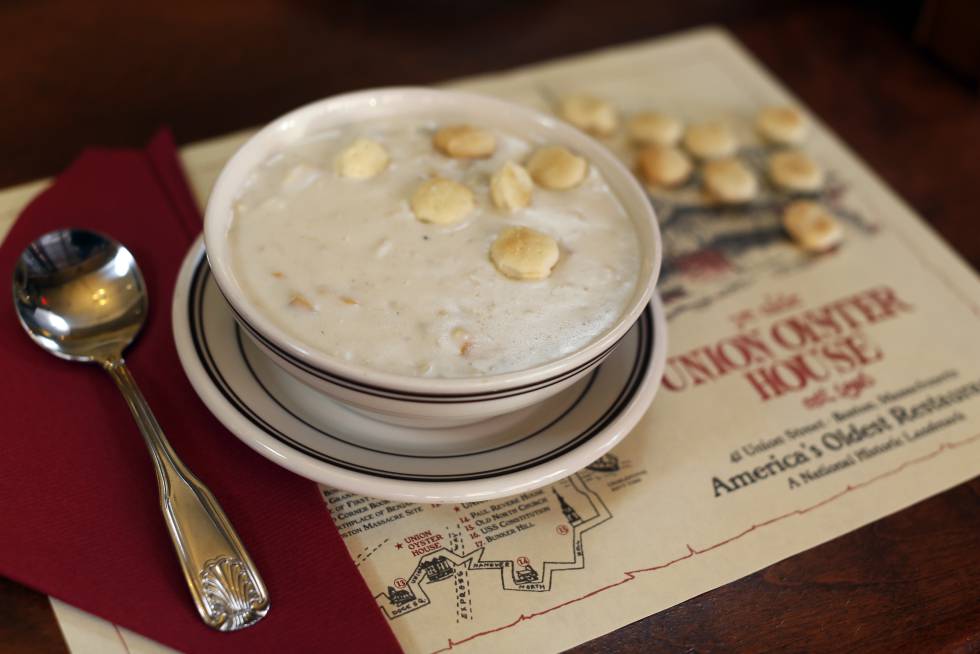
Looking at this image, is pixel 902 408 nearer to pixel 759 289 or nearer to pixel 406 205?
pixel 759 289

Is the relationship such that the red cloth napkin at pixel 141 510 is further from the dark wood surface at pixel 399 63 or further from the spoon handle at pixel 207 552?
the dark wood surface at pixel 399 63

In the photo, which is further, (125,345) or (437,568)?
(125,345)

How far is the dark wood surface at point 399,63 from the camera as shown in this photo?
139cm

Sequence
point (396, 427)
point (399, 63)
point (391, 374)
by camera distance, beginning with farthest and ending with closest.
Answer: point (399, 63) → point (396, 427) → point (391, 374)

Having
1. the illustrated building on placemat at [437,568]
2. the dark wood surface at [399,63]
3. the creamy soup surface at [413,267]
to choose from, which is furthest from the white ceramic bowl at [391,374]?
the dark wood surface at [399,63]

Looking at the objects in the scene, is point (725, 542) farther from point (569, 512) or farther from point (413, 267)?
point (413, 267)

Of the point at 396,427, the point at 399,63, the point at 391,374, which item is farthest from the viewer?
the point at 399,63

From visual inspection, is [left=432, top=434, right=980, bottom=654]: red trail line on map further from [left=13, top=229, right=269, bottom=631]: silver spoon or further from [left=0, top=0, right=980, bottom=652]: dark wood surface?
[left=13, top=229, right=269, bottom=631]: silver spoon

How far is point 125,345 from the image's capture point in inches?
39.0

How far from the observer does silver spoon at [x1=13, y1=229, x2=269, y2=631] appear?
80 cm

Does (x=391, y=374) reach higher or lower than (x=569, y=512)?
higher

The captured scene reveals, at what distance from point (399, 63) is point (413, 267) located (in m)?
0.76

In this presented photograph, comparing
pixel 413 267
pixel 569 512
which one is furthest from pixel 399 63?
pixel 569 512

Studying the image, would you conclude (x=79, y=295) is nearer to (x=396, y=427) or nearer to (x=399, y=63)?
(x=396, y=427)
